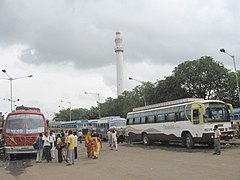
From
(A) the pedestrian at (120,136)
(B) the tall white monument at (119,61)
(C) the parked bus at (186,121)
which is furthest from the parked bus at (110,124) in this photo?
(B) the tall white monument at (119,61)

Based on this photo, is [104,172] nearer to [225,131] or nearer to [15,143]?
[15,143]

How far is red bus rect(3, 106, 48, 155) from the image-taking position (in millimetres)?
18047

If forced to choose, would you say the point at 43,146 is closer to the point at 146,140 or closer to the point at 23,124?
the point at 23,124

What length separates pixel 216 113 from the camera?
1966cm

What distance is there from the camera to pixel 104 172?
12117 mm

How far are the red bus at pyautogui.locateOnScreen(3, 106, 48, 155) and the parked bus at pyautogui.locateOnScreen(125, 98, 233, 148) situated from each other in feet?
30.2

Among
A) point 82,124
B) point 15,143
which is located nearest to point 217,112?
point 15,143

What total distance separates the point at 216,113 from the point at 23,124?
1210 centimetres

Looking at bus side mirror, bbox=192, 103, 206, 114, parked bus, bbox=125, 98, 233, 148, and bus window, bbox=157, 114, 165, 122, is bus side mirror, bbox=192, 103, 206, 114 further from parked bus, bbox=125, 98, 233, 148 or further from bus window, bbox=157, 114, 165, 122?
bus window, bbox=157, 114, 165, 122

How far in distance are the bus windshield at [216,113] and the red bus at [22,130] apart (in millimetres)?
10295

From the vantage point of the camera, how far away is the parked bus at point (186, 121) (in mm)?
19266

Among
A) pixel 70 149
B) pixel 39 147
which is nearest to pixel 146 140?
pixel 39 147

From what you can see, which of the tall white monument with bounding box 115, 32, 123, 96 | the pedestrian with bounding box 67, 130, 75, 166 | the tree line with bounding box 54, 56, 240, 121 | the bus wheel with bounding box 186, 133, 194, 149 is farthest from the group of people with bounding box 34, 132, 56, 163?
the tall white monument with bounding box 115, 32, 123, 96

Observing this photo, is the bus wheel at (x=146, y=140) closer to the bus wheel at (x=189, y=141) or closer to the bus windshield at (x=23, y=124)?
the bus wheel at (x=189, y=141)
